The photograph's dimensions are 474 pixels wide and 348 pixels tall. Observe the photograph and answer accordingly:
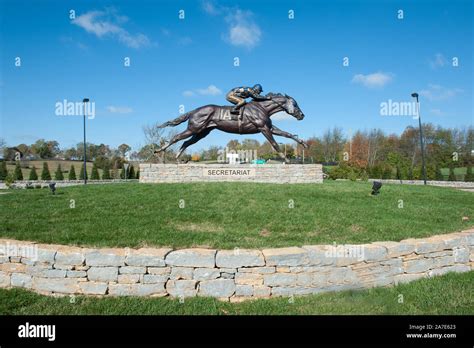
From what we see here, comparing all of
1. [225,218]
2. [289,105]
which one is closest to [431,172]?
[289,105]

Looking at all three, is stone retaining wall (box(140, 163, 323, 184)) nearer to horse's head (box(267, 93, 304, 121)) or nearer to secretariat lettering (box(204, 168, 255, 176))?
secretariat lettering (box(204, 168, 255, 176))

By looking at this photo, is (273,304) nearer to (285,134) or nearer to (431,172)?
(285,134)

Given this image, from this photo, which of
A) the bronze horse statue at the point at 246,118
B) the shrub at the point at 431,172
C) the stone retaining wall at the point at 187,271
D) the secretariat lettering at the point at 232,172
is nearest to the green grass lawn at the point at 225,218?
the stone retaining wall at the point at 187,271

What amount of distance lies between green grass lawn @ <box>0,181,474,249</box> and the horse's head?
4.82m

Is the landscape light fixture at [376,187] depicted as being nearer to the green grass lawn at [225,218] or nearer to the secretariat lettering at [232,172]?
the green grass lawn at [225,218]

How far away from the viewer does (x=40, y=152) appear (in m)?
80.9

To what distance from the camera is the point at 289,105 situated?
48.3ft

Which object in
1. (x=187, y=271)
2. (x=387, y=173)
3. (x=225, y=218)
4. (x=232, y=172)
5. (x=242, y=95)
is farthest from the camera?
(x=387, y=173)

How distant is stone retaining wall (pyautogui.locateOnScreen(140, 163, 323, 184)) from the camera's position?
49.4 feet

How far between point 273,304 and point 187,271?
1.36m

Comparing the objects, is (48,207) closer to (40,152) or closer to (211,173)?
(211,173)

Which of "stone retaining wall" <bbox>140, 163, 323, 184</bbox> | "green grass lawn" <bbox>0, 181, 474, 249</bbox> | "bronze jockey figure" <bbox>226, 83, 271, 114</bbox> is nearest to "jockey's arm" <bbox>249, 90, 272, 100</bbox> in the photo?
"bronze jockey figure" <bbox>226, 83, 271, 114</bbox>

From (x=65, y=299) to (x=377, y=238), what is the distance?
593 centimetres

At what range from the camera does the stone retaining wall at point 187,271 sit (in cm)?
437
